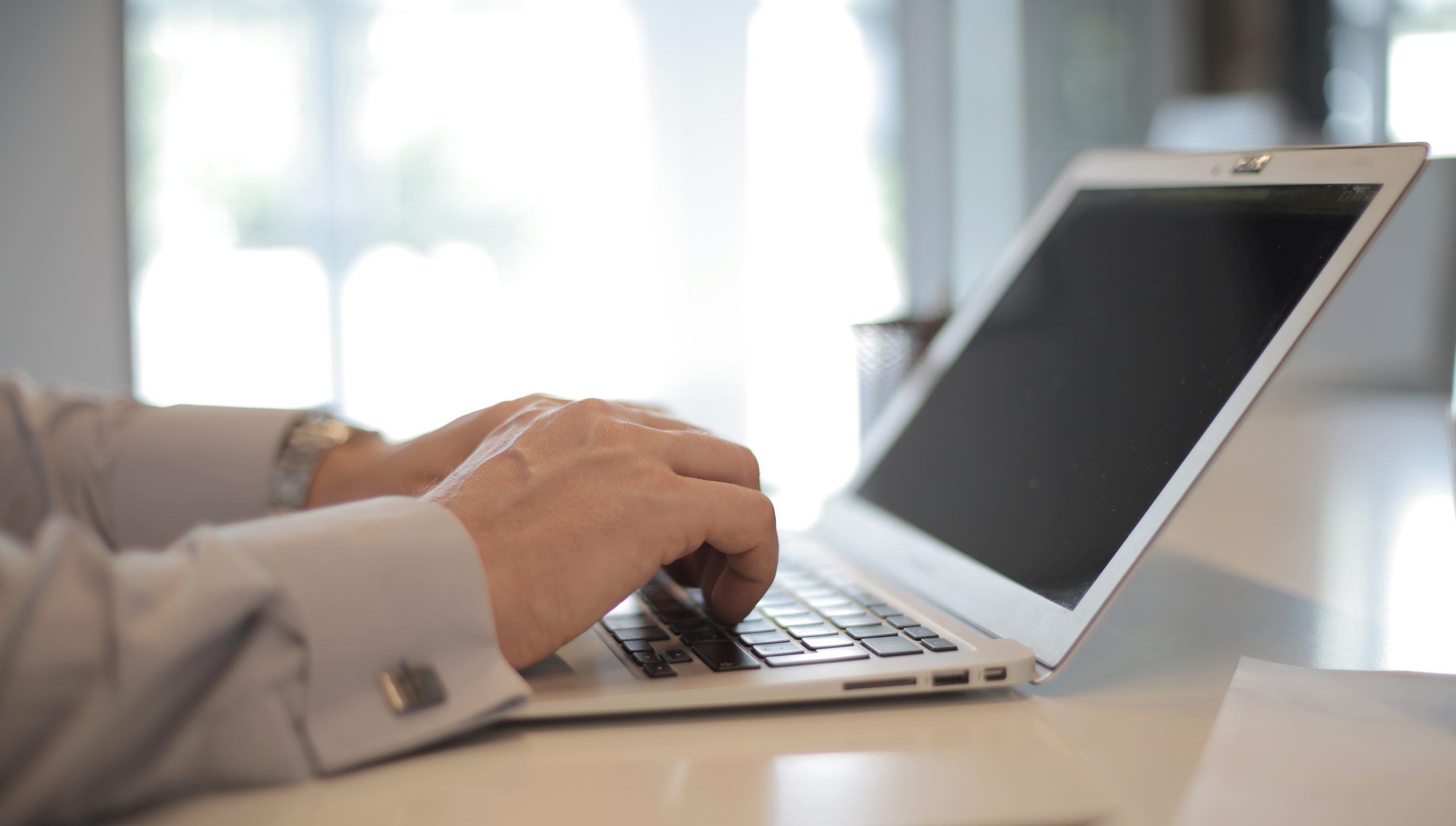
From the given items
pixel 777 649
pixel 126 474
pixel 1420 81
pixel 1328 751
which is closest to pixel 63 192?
pixel 126 474

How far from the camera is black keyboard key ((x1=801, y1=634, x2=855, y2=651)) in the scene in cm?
45

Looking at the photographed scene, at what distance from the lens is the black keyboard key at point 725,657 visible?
16.9 inches

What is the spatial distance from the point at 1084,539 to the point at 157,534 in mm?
527

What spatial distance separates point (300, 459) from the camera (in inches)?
25.4

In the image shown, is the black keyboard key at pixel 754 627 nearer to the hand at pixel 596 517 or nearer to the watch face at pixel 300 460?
the hand at pixel 596 517

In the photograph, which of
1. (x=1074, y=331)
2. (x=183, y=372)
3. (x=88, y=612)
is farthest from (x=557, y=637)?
(x=183, y=372)

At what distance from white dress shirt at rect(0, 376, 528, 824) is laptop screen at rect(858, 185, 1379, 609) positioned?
0.27 metres

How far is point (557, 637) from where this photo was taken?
416mm

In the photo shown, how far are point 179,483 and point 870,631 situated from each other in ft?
1.39

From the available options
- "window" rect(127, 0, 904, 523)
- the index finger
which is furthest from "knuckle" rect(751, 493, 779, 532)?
"window" rect(127, 0, 904, 523)

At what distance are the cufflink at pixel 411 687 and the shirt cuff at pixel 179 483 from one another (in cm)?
30

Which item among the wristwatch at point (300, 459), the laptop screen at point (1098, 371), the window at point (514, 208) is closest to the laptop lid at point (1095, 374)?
the laptop screen at point (1098, 371)

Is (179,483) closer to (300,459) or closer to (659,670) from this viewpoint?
(300,459)

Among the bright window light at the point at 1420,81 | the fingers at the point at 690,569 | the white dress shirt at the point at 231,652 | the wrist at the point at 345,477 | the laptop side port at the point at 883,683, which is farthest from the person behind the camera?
the bright window light at the point at 1420,81
